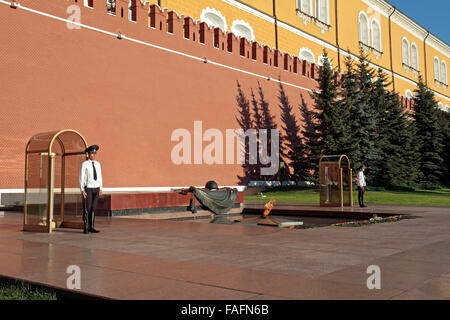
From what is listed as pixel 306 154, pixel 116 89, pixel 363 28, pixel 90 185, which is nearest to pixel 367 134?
pixel 306 154

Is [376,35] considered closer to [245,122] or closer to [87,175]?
[245,122]

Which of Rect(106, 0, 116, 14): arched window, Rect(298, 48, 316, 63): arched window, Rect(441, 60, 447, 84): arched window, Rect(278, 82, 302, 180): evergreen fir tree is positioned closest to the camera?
Rect(106, 0, 116, 14): arched window

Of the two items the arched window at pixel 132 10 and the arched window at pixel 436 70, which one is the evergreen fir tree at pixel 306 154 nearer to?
the arched window at pixel 132 10

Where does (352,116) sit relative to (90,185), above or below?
above

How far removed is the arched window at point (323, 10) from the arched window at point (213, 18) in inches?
365

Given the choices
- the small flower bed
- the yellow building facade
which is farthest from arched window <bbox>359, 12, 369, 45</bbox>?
the small flower bed

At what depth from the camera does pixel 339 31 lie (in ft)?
95.3

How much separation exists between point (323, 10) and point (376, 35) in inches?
304

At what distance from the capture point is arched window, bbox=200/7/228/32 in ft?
64.7

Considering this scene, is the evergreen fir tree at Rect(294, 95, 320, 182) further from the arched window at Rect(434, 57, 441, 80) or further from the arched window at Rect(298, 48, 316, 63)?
the arched window at Rect(434, 57, 441, 80)

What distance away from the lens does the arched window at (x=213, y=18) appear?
19.7m

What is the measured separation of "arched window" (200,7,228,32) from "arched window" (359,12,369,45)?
14.8 meters
